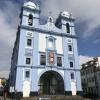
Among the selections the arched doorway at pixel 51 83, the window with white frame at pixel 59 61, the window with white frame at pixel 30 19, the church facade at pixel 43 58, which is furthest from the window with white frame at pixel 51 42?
the arched doorway at pixel 51 83

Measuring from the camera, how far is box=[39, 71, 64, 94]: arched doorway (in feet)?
115

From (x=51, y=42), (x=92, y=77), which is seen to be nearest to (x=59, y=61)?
(x=51, y=42)

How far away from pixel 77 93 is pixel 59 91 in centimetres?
410

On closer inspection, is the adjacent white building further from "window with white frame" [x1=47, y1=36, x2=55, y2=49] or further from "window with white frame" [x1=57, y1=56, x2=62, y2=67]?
"window with white frame" [x1=47, y1=36, x2=55, y2=49]

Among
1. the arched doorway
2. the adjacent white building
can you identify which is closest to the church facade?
the arched doorway

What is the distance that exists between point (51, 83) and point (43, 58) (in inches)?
247

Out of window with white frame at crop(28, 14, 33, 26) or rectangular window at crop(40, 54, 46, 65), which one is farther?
window with white frame at crop(28, 14, 33, 26)

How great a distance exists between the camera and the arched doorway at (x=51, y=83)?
35.0m

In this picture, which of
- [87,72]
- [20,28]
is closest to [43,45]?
[20,28]

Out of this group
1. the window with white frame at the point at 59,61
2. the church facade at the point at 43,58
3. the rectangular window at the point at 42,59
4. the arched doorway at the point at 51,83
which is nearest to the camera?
the church facade at the point at 43,58

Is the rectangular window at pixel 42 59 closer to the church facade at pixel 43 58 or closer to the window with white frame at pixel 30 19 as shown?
the church facade at pixel 43 58

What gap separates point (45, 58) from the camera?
35.0m

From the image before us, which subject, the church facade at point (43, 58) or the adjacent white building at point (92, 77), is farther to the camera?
the adjacent white building at point (92, 77)

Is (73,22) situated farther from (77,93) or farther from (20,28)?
(77,93)
